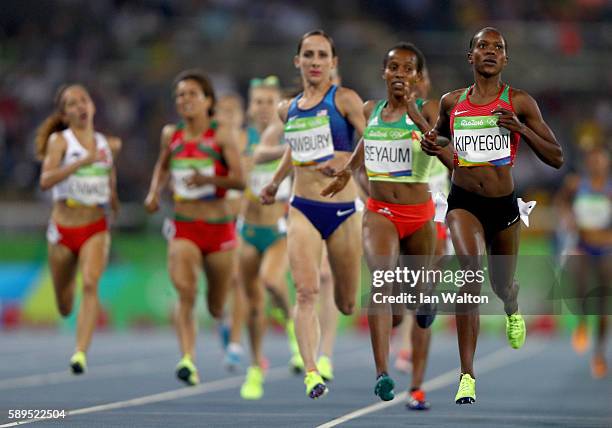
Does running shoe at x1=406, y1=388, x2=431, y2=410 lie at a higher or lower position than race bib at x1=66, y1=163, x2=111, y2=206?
lower

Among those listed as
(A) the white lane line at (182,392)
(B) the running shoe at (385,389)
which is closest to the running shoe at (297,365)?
(A) the white lane line at (182,392)

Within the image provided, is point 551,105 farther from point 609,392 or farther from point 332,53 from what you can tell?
point 332,53

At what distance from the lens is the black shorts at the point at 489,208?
9.48 metres

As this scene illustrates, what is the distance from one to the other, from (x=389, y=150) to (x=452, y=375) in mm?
6566

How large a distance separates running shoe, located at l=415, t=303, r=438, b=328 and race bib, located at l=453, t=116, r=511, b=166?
168 cm

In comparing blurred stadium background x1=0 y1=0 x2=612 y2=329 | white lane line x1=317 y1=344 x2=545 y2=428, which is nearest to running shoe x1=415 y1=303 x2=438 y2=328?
white lane line x1=317 y1=344 x2=545 y2=428

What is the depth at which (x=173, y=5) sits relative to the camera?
2811 cm

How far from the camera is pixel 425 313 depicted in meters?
10.8

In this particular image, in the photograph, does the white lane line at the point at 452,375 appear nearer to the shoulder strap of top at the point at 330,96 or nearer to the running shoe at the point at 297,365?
the running shoe at the point at 297,365

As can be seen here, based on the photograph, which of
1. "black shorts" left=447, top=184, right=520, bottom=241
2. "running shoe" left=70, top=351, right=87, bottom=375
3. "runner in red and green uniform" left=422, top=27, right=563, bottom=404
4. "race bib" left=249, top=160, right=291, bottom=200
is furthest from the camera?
"race bib" left=249, top=160, right=291, bottom=200

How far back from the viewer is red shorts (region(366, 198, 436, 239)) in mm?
10250

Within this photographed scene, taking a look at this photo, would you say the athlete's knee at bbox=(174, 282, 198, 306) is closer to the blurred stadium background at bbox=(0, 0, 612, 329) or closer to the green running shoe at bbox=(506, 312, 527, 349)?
the green running shoe at bbox=(506, 312, 527, 349)

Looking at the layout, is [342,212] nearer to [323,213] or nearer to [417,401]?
[323,213]

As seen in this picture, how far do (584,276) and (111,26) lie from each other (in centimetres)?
1302
